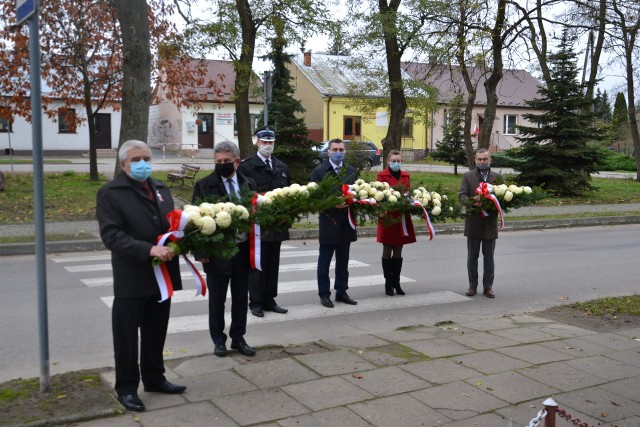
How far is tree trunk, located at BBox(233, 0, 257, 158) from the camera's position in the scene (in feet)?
65.7

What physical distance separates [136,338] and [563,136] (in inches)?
949

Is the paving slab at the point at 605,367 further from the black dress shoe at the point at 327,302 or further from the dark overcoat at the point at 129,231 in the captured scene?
the dark overcoat at the point at 129,231

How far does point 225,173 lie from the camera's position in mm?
6398

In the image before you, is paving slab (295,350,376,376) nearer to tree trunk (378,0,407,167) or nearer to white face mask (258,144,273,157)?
white face mask (258,144,273,157)

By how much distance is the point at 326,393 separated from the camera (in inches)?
206

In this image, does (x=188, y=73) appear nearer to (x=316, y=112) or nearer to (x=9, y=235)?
(x=9, y=235)

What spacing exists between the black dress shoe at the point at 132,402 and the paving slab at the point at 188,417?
0.06m

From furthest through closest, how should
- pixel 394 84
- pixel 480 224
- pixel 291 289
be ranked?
1. pixel 394 84
2. pixel 291 289
3. pixel 480 224

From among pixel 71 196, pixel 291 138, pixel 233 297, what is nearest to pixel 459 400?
pixel 233 297

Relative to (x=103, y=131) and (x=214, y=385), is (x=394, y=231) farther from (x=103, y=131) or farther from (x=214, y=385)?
(x=103, y=131)

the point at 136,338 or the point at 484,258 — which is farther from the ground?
the point at 136,338

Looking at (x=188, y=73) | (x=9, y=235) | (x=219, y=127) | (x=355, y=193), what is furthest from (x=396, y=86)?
(x=219, y=127)

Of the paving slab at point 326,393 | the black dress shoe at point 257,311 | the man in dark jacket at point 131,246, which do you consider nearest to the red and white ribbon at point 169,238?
the man in dark jacket at point 131,246

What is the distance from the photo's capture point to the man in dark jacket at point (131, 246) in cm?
473
